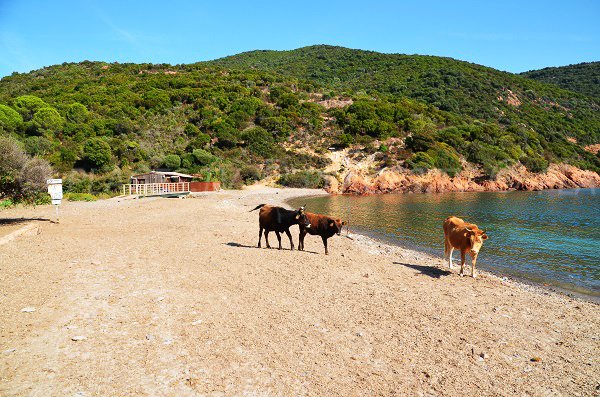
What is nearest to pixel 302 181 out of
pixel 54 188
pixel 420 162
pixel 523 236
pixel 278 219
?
pixel 420 162

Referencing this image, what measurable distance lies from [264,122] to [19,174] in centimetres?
5402

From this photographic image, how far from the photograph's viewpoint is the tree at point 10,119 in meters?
52.1

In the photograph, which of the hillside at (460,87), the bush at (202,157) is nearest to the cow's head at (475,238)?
the bush at (202,157)

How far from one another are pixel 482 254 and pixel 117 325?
13.9 metres

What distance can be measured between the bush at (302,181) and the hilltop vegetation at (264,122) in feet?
0.66

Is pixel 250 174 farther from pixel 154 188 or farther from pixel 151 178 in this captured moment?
pixel 154 188

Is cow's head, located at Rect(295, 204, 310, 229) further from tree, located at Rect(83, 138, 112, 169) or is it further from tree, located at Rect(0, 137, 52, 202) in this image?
tree, located at Rect(83, 138, 112, 169)

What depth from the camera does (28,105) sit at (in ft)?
192

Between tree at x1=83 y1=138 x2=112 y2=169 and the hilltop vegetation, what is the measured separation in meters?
0.13

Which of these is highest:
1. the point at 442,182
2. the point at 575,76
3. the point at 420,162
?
the point at 575,76

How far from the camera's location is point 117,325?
6152 mm

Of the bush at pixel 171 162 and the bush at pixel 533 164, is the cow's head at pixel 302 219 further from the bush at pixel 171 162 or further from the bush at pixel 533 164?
the bush at pixel 533 164

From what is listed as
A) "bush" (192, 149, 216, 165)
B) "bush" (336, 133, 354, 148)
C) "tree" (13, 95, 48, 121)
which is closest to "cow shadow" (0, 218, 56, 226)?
"bush" (192, 149, 216, 165)

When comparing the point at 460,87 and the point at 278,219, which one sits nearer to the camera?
the point at 278,219
